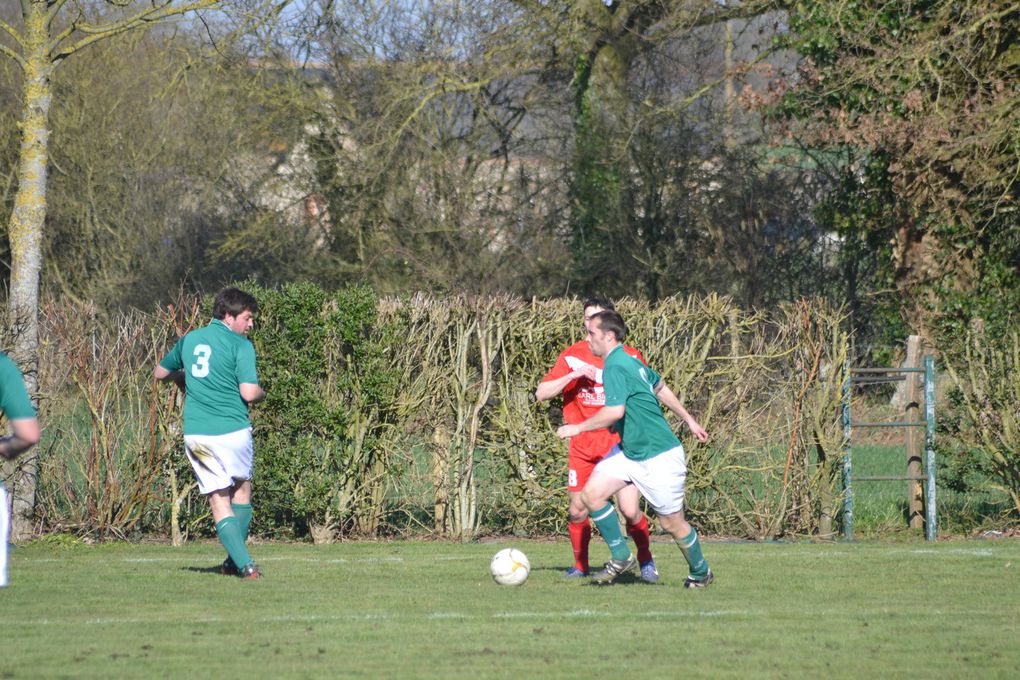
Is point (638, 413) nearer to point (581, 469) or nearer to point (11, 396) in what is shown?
point (581, 469)

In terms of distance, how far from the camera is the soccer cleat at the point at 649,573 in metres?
9.16

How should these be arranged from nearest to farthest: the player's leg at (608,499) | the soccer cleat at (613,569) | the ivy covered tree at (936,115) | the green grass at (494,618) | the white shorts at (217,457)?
1. the green grass at (494,618)
2. the player's leg at (608,499)
3. the soccer cleat at (613,569)
4. the white shorts at (217,457)
5. the ivy covered tree at (936,115)

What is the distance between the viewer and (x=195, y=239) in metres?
27.2

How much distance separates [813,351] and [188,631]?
728 centimetres

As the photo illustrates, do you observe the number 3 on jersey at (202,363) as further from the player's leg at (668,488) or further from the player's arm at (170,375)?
the player's leg at (668,488)

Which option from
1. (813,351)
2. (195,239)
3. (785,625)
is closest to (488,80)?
(195,239)

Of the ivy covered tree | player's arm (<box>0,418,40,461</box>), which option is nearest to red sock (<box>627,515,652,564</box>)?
player's arm (<box>0,418,40,461</box>)

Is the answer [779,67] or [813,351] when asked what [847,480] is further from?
[779,67]

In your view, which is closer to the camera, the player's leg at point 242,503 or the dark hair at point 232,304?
the dark hair at point 232,304

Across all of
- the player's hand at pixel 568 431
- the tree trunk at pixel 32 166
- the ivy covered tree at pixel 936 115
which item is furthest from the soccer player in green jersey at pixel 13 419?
the ivy covered tree at pixel 936 115

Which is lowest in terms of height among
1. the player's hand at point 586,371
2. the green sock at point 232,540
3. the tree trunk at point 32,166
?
the green sock at point 232,540

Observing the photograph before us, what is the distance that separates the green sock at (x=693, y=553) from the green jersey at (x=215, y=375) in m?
3.07

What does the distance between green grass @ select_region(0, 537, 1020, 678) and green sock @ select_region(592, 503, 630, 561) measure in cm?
30

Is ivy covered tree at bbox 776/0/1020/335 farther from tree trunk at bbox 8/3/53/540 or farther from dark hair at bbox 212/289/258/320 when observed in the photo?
dark hair at bbox 212/289/258/320
